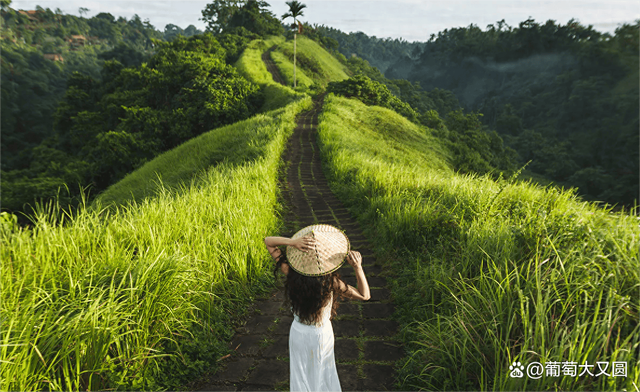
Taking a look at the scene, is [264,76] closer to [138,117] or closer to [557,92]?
[138,117]

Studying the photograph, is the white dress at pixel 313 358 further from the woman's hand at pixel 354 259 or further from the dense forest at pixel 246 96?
the dense forest at pixel 246 96

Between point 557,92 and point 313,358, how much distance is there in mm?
85305

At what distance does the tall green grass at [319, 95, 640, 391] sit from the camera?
6.63 ft

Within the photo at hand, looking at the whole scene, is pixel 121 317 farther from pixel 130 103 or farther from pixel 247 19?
pixel 247 19

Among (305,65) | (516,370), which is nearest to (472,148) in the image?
(516,370)

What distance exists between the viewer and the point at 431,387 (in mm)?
2457

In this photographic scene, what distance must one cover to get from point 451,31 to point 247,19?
274ft

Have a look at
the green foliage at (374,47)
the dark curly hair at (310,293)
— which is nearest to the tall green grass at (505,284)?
the dark curly hair at (310,293)

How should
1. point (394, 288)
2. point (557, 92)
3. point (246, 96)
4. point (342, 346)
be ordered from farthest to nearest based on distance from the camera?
1. point (557, 92)
2. point (246, 96)
3. point (394, 288)
4. point (342, 346)

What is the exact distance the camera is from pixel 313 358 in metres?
2.15

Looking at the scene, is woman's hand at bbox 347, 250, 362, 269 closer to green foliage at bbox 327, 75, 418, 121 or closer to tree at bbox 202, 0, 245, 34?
green foliage at bbox 327, 75, 418, 121

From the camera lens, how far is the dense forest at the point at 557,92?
45781 millimetres

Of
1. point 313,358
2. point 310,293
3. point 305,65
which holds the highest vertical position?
point 305,65

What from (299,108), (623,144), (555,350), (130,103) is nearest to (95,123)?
(130,103)
